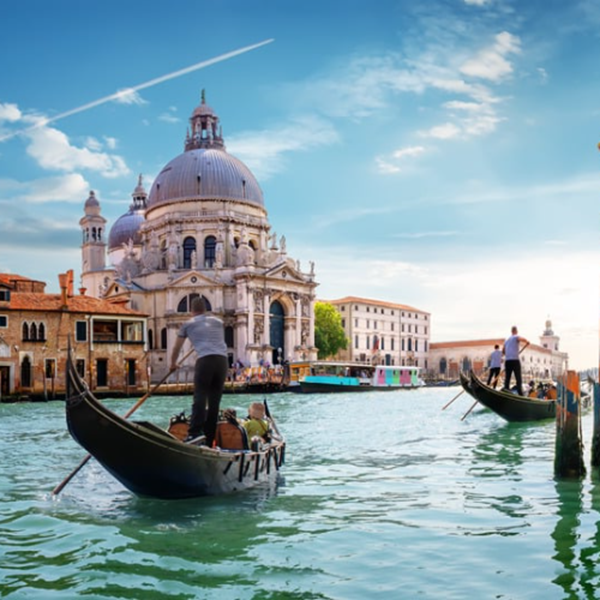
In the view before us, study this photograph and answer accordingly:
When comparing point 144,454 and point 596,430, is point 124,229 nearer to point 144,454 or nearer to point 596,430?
point 596,430

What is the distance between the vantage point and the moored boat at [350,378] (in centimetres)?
3775

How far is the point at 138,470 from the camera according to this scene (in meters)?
6.37

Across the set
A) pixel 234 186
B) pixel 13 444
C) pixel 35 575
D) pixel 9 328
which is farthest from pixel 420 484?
pixel 234 186

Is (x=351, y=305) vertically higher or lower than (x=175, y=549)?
higher

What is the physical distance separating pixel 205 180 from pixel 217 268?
20.8ft

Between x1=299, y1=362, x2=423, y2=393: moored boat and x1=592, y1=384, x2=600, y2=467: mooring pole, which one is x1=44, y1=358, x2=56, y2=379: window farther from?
x1=592, y1=384, x2=600, y2=467: mooring pole

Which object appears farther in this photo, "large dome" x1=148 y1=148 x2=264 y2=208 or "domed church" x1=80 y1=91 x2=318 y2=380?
"large dome" x1=148 y1=148 x2=264 y2=208

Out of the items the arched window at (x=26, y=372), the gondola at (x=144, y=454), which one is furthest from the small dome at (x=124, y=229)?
the gondola at (x=144, y=454)

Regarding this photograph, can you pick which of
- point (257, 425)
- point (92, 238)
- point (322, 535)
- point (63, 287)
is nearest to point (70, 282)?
point (63, 287)

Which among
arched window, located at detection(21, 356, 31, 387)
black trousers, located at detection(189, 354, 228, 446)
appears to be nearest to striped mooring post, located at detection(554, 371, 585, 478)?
black trousers, located at detection(189, 354, 228, 446)

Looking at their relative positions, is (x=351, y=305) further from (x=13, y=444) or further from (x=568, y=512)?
(x=568, y=512)

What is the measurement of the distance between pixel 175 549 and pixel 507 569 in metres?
2.21

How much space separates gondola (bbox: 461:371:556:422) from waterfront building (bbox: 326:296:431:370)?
45552 millimetres

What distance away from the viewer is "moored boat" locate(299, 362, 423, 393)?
37.8 metres
